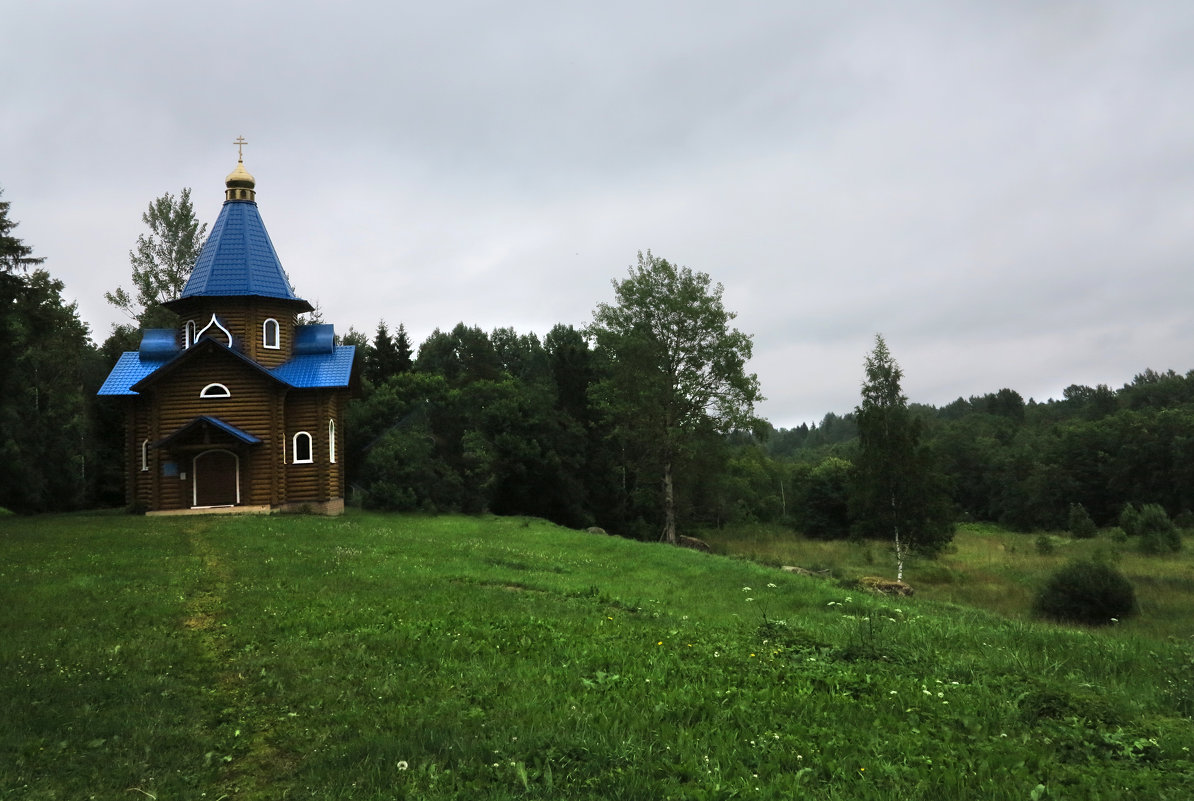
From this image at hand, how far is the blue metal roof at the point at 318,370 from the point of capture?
3019 centimetres

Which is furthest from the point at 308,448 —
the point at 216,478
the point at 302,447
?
the point at 216,478

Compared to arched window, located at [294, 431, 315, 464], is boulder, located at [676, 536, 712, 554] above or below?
below

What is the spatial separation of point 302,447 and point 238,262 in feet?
24.8

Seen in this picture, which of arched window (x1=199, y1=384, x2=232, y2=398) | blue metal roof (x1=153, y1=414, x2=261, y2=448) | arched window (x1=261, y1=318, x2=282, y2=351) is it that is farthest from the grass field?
arched window (x1=261, y1=318, x2=282, y2=351)

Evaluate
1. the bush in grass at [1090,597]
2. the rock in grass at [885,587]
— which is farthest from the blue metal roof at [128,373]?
the bush in grass at [1090,597]

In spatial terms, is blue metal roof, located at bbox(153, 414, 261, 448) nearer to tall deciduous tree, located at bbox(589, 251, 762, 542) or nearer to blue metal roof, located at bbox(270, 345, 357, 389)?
blue metal roof, located at bbox(270, 345, 357, 389)

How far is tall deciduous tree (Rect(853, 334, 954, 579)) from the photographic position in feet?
94.0

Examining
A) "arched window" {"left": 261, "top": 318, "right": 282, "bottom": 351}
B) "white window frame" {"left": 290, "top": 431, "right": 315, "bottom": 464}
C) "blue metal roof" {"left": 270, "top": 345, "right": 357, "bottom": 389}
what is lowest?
"white window frame" {"left": 290, "top": 431, "right": 315, "bottom": 464}

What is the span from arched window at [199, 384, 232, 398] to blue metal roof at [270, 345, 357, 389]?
68.9 inches

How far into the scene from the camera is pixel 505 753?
232 inches

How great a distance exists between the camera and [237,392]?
29.0 metres

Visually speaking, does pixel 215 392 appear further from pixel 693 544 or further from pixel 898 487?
pixel 898 487

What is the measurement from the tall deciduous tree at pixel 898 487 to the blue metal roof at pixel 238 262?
2304 centimetres

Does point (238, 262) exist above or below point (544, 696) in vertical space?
above
